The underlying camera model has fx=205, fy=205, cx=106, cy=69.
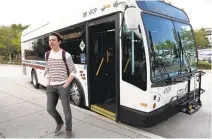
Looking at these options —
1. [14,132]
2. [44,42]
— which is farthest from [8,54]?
[14,132]

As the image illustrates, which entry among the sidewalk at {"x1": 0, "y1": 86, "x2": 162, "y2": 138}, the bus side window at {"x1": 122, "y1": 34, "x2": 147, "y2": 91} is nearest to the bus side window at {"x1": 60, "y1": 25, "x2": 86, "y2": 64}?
the sidewalk at {"x1": 0, "y1": 86, "x2": 162, "y2": 138}

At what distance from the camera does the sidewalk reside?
3846mm

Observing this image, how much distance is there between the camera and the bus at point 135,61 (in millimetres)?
3674

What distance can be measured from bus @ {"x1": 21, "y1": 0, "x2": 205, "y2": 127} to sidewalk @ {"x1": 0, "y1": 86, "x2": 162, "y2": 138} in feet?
0.72

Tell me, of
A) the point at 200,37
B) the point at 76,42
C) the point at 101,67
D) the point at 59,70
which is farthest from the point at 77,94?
the point at 200,37

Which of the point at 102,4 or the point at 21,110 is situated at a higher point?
the point at 102,4

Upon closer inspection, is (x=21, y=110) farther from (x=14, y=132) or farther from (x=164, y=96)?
(x=164, y=96)

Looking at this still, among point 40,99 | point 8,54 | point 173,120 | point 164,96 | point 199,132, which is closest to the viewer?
point 164,96

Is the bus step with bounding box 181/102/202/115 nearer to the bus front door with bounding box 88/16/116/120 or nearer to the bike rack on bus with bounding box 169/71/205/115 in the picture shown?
the bike rack on bus with bounding box 169/71/205/115

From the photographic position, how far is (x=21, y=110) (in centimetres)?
540

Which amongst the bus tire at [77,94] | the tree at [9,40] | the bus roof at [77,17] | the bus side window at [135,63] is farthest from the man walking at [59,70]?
the tree at [9,40]

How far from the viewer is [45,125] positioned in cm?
431

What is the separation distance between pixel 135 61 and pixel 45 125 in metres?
2.31

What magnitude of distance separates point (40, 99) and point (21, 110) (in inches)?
45.3
